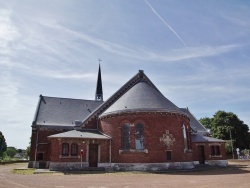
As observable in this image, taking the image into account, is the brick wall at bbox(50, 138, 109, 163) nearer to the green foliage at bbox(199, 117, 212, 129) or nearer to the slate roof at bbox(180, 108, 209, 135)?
the slate roof at bbox(180, 108, 209, 135)

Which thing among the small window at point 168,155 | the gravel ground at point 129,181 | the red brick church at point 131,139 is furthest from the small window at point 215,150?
the gravel ground at point 129,181

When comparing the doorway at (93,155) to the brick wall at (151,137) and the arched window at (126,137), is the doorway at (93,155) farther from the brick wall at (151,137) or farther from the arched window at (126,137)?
the arched window at (126,137)

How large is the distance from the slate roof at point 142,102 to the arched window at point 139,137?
206 centimetres

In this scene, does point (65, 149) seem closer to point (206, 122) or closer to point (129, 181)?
point (129, 181)

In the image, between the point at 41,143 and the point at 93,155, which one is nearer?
the point at 93,155

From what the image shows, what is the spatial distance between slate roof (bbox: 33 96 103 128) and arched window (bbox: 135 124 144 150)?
11.4 metres

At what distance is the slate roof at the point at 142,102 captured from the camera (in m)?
27.1

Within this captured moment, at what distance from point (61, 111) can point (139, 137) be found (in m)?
14.8

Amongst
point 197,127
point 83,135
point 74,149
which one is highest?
point 197,127

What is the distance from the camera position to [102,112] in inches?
1244

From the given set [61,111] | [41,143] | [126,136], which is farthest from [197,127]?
[41,143]

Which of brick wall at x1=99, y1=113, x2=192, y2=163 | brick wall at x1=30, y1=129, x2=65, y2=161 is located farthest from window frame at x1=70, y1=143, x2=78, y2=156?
brick wall at x1=30, y1=129, x2=65, y2=161

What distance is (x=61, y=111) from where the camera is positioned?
118 feet

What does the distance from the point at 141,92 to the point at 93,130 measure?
7974mm
